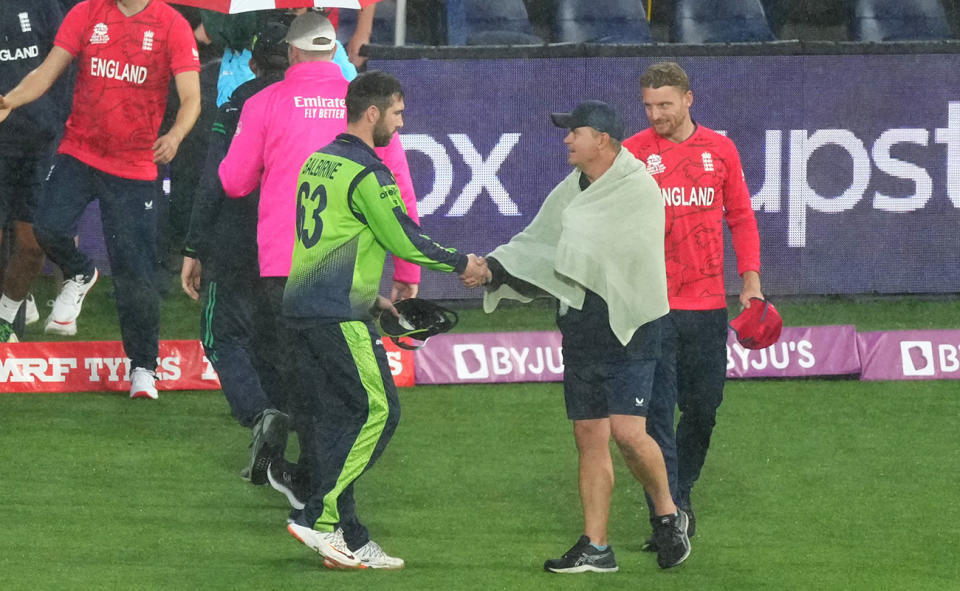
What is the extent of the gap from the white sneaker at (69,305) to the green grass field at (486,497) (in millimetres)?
886

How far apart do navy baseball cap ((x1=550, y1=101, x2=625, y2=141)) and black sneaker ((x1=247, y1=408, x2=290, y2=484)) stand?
204cm

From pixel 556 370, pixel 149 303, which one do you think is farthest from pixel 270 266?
pixel 556 370

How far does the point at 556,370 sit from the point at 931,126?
3648 mm

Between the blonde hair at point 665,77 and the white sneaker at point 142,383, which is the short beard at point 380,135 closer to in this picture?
the blonde hair at point 665,77

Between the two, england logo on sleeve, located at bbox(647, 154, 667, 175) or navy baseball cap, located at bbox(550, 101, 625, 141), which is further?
england logo on sleeve, located at bbox(647, 154, 667, 175)

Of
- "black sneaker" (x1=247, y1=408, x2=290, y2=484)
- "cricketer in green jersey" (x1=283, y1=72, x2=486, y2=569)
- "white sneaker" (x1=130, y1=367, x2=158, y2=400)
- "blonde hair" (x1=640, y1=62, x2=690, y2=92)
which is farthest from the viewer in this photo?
"white sneaker" (x1=130, y1=367, x2=158, y2=400)

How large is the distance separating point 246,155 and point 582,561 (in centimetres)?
235

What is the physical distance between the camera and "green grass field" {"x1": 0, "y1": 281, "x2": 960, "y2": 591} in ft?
22.7

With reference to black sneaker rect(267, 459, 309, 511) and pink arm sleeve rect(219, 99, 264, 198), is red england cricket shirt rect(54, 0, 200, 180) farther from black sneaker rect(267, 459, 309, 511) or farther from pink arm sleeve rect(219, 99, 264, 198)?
black sneaker rect(267, 459, 309, 511)

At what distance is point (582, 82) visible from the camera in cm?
1243

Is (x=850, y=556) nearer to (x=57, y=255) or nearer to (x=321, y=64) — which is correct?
(x=321, y=64)

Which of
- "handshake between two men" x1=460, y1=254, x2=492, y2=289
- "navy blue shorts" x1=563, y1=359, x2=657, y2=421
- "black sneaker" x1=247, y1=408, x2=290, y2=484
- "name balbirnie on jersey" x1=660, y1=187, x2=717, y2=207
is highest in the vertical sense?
"name balbirnie on jersey" x1=660, y1=187, x2=717, y2=207

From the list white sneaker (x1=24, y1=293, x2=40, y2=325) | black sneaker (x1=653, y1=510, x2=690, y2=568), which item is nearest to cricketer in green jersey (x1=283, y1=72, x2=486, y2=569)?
black sneaker (x1=653, y1=510, x2=690, y2=568)

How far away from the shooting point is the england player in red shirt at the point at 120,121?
394 inches
